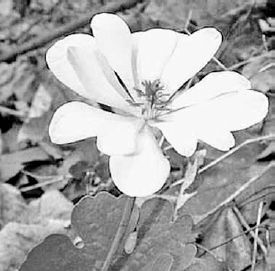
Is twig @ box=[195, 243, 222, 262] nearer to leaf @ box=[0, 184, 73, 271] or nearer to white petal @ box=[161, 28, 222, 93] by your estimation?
leaf @ box=[0, 184, 73, 271]

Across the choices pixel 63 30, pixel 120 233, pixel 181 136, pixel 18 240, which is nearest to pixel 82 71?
pixel 181 136

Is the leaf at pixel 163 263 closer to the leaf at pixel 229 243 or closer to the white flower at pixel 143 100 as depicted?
the white flower at pixel 143 100

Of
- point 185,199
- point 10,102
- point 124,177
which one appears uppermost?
point 124,177

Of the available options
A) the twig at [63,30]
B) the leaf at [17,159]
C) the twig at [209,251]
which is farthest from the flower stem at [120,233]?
the twig at [63,30]

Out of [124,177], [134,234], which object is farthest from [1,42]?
[124,177]

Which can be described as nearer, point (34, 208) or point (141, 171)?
point (141, 171)

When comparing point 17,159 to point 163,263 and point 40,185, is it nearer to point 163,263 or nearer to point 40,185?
point 40,185

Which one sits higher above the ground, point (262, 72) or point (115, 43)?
point (115, 43)

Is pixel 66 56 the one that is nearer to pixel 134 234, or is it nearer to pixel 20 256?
pixel 134 234
